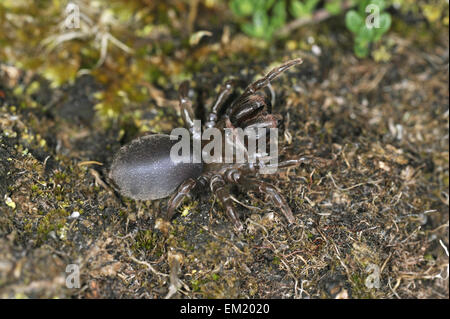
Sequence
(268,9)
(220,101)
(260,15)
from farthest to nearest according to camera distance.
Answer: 1. (268,9)
2. (260,15)
3. (220,101)

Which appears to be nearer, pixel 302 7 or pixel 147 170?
pixel 147 170

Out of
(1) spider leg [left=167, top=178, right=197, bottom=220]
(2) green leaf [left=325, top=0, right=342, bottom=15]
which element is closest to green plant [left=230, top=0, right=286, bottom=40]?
(2) green leaf [left=325, top=0, right=342, bottom=15]

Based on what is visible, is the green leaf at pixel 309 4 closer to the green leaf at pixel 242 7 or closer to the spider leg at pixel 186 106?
the green leaf at pixel 242 7

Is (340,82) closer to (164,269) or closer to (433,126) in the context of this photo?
(433,126)

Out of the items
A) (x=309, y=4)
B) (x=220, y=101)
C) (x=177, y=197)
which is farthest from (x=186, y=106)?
(x=309, y=4)

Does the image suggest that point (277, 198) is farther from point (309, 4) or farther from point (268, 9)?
point (268, 9)
